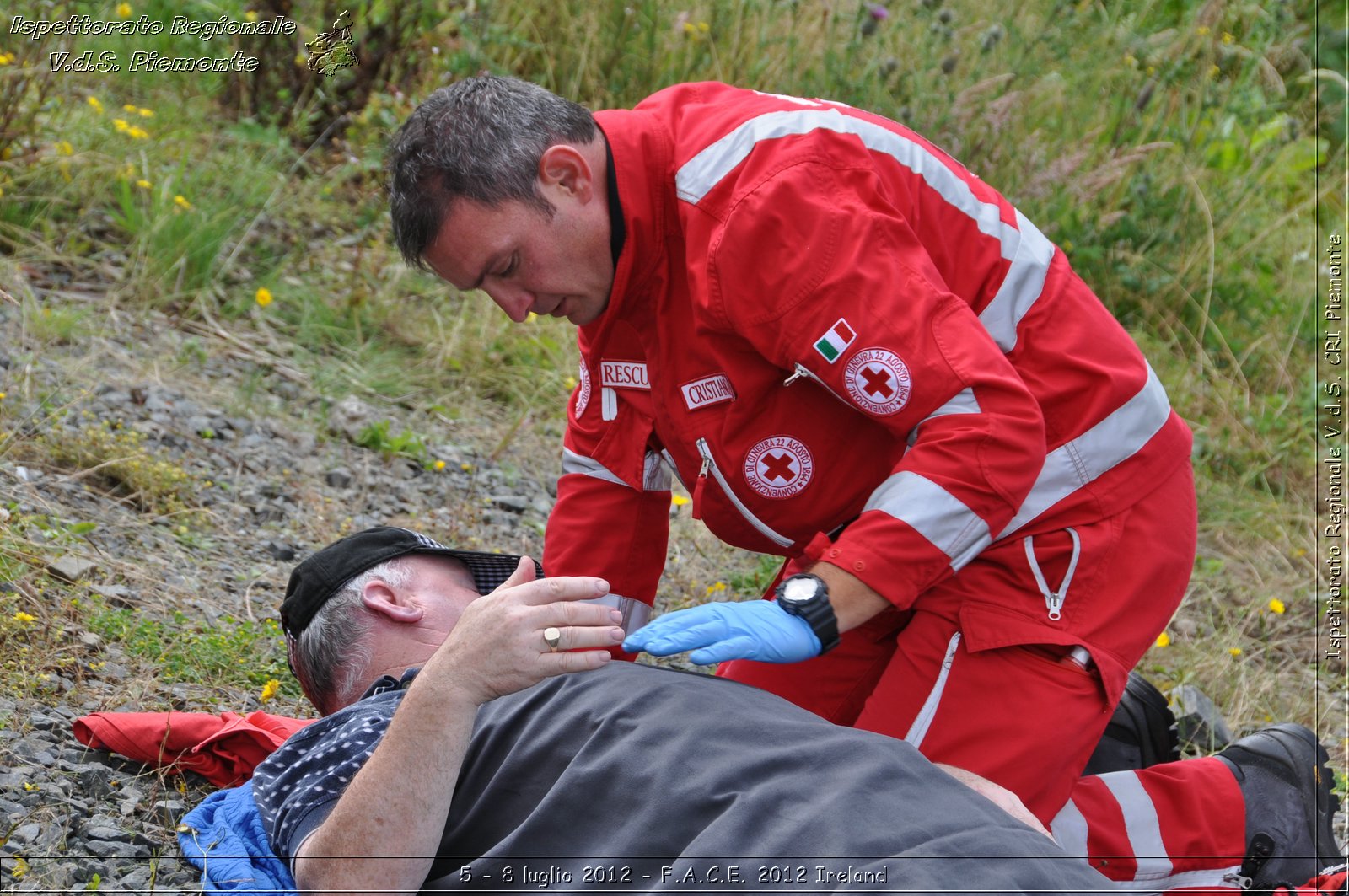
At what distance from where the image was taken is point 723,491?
2.31 m

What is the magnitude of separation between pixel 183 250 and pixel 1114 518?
3.47 meters

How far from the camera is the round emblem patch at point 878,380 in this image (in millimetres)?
1944

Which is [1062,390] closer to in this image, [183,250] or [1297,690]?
[1297,690]

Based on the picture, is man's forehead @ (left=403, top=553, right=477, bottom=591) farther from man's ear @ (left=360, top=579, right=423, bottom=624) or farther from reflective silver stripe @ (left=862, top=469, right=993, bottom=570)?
reflective silver stripe @ (left=862, top=469, right=993, bottom=570)

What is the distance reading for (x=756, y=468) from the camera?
2.26m

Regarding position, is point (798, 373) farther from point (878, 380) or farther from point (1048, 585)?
point (1048, 585)

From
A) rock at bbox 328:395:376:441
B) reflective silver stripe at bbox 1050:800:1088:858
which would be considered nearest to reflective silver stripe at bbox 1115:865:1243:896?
reflective silver stripe at bbox 1050:800:1088:858

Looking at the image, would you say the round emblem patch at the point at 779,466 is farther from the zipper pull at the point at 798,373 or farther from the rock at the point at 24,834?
the rock at the point at 24,834

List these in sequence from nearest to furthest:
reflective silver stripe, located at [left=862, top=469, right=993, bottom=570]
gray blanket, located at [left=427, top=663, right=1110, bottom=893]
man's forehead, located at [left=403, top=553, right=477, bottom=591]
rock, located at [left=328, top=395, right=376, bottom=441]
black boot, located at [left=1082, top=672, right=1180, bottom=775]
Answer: gray blanket, located at [left=427, top=663, right=1110, bottom=893] → reflective silver stripe, located at [left=862, top=469, right=993, bottom=570] → man's forehead, located at [left=403, top=553, right=477, bottom=591] → black boot, located at [left=1082, top=672, right=1180, bottom=775] → rock, located at [left=328, top=395, right=376, bottom=441]

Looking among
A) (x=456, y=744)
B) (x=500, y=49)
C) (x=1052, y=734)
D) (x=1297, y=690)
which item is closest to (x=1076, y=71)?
(x=500, y=49)

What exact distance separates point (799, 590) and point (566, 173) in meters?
0.81

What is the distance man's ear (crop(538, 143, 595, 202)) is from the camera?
→ 2.10 metres

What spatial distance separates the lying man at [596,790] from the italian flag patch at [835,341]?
511 mm

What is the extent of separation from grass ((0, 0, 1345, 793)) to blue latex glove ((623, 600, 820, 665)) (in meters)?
1.60
